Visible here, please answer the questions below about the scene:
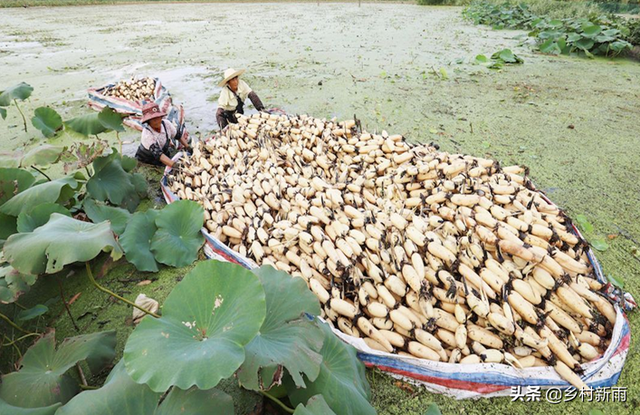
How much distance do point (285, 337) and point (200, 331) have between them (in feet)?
1.09

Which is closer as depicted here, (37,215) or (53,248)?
(53,248)

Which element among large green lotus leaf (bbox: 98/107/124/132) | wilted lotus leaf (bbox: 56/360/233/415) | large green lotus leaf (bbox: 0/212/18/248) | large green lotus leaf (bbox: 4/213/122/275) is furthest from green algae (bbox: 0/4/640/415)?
wilted lotus leaf (bbox: 56/360/233/415)

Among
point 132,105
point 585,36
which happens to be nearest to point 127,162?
point 132,105

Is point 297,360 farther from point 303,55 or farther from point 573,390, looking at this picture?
point 303,55

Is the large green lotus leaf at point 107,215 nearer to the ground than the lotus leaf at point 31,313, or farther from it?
farther from it

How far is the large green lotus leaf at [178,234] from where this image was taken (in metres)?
2.45

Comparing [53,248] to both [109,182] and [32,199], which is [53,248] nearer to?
[32,199]

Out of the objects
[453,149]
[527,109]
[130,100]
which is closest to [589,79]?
[527,109]

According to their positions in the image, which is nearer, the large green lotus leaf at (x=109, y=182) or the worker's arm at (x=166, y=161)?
the large green lotus leaf at (x=109, y=182)

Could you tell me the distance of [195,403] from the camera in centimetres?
112

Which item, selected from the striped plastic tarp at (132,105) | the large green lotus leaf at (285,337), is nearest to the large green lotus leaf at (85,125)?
the striped plastic tarp at (132,105)

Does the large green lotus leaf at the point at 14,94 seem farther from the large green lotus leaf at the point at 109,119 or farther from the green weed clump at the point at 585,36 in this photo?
the green weed clump at the point at 585,36

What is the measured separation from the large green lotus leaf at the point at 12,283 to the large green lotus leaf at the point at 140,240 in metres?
0.56

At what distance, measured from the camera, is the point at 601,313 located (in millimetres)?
1787
